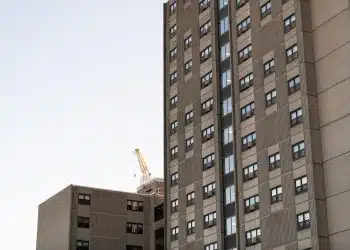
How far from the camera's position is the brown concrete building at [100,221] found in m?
126

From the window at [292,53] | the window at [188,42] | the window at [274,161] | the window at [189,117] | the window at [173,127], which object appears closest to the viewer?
the window at [274,161]

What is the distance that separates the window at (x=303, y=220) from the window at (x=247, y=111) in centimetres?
1636

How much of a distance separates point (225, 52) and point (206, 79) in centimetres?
444

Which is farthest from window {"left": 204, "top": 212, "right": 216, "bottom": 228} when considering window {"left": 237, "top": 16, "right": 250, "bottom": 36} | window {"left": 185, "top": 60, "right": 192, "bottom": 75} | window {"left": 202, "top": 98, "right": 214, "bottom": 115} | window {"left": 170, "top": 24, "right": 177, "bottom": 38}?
window {"left": 170, "top": 24, "right": 177, "bottom": 38}

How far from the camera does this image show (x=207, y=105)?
10612cm

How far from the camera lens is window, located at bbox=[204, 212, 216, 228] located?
100 m

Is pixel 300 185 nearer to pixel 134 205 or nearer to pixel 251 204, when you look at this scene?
pixel 251 204

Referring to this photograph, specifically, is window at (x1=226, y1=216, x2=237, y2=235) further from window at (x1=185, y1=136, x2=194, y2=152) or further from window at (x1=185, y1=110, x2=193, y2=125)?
window at (x1=185, y1=110, x2=193, y2=125)

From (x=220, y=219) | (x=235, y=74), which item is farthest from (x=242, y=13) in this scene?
(x=220, y=219)

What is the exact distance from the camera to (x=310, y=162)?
84.9m

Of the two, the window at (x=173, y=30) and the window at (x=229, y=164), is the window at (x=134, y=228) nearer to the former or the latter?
the window at (x=173, y=30)

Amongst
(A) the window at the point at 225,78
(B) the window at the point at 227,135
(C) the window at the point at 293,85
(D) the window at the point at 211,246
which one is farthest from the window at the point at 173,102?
(C) the window at the point at 293,85

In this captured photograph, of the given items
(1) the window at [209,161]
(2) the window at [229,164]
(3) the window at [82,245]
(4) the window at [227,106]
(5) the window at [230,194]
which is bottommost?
(3) the window at [82,245]

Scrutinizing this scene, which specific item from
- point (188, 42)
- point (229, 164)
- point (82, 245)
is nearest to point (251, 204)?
point (229, 164)
